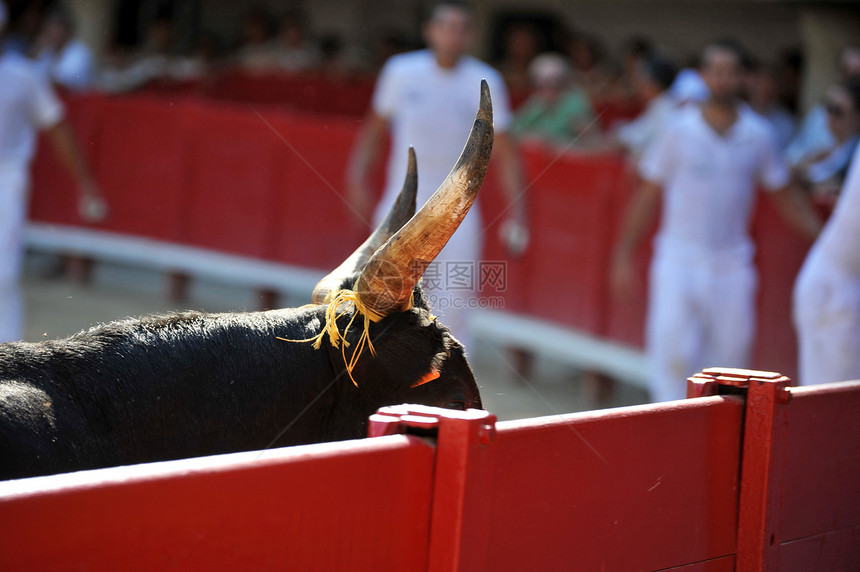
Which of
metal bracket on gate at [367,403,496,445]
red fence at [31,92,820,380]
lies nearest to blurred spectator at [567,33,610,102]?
red fence at [31,92,820,380]

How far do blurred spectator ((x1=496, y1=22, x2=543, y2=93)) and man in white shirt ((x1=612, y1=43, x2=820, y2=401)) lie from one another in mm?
7002

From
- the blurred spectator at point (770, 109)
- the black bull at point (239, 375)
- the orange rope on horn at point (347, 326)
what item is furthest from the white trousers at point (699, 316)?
the blurred spectator at point (770, 109)

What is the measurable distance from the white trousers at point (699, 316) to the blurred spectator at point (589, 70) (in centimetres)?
582

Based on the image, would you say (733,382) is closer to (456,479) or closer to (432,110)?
(456,479)

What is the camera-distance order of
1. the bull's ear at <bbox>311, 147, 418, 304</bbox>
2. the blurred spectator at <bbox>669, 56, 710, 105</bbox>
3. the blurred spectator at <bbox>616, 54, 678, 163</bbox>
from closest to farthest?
1. the bull's ear at <bbox>311, 147, 418, 304</bbox>
2. the blurred spectator at <bbox>669, 56, 710, 105</bbox>
3. the blurred spectator at <bbox>616, 54, 678, 163</bbox>

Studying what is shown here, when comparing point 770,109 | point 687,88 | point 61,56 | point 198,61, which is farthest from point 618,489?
point 198,61

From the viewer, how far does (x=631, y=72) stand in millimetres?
10898

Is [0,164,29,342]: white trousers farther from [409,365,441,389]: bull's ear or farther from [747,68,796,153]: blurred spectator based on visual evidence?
[747,68,796,153]: blurred spectator

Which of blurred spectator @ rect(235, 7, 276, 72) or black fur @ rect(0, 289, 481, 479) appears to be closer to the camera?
black fur @ rect(0, 289, 481, 479)

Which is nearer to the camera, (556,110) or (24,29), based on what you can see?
(556,110)

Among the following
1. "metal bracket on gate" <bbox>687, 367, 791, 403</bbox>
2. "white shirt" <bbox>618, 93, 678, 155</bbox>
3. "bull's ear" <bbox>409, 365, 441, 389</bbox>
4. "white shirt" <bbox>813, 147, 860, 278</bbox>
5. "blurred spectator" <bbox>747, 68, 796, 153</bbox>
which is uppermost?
"blurred spectator" <bbox>747, 68, 796, 153</bbox>

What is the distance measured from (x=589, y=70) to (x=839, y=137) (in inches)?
Result: 196

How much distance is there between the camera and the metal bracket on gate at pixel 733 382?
2.38 meters

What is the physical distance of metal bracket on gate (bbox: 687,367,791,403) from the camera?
2.38 m
